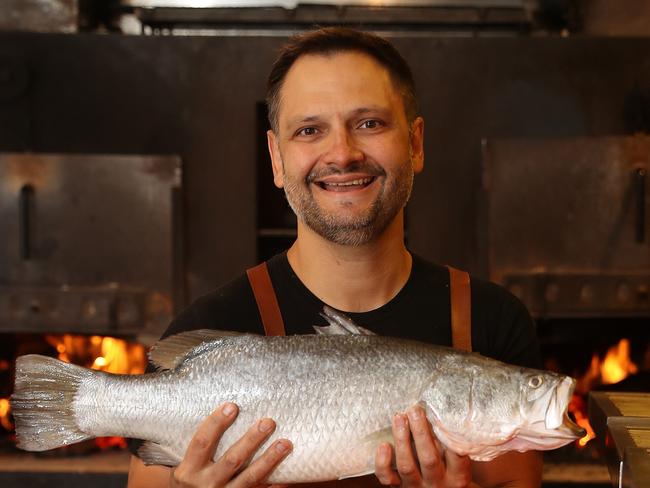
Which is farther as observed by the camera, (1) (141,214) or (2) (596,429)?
(1) (141,214)

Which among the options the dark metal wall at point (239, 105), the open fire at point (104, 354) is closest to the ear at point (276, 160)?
the dark metal wall at point (239, 105)

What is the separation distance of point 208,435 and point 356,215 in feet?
1.93

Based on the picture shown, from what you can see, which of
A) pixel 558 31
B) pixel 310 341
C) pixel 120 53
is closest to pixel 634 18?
pixel 558 31

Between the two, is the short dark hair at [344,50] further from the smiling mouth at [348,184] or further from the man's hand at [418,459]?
the man's hand at [418,459]

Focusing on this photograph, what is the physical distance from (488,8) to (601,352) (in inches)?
66.3

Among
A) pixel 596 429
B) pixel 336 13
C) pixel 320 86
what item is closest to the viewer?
pixel 320 86

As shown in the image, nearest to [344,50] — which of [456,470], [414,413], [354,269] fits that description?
[354,269]

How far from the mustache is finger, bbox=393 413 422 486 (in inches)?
22.2

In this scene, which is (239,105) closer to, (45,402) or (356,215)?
(356,215)

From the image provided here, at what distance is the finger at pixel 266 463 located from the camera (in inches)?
63.3

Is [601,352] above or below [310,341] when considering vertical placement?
below

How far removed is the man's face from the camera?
189 cm

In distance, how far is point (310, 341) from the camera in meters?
1.71

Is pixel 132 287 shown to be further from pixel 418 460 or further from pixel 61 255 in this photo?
pixel 418 460
